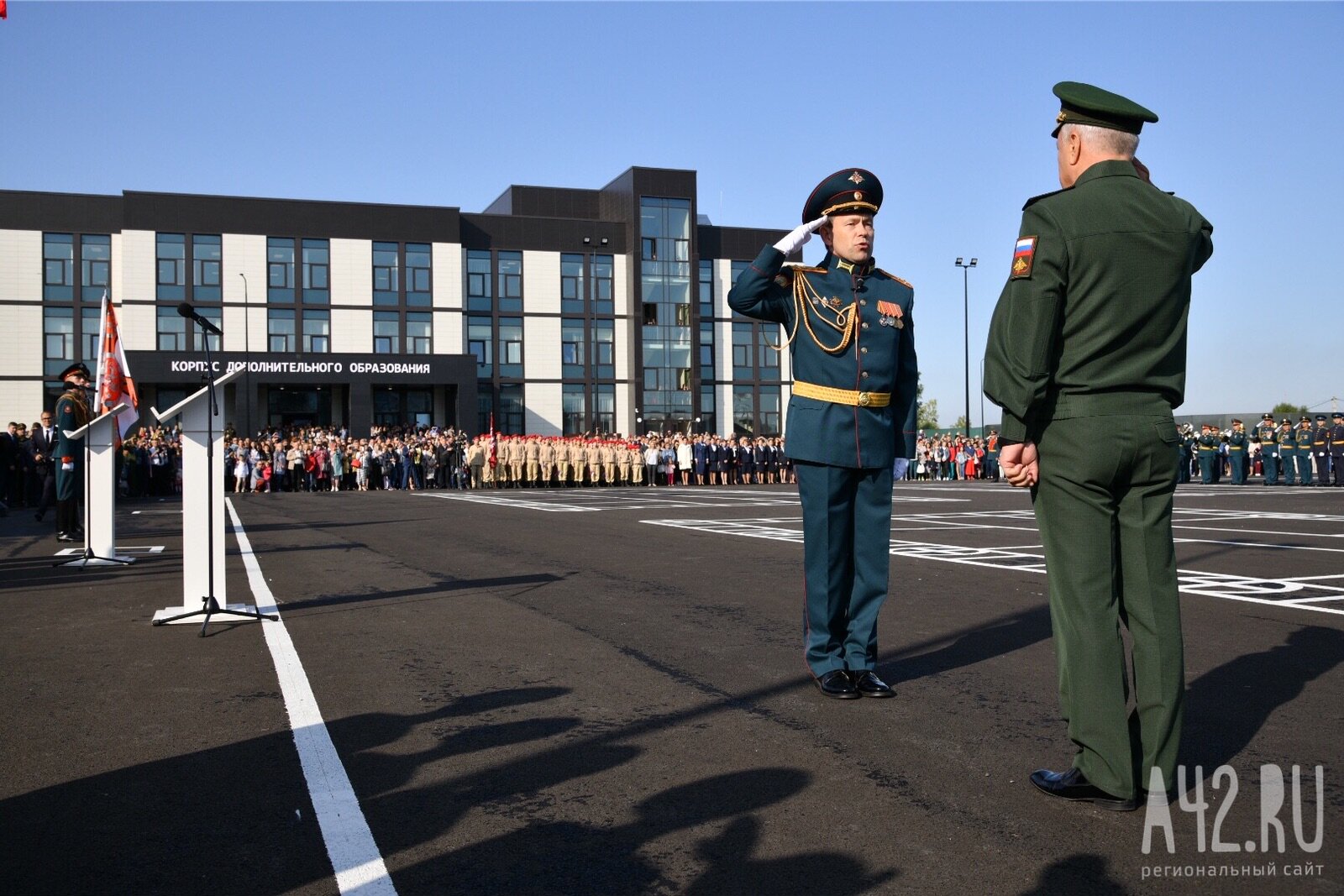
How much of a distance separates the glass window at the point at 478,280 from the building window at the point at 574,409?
674 cm

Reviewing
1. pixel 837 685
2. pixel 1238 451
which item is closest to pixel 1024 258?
pixel 837 685

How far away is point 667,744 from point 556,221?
65799 mm

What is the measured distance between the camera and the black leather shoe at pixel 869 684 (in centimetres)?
529

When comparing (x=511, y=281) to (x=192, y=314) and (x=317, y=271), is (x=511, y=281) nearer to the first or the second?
(x=317, y=271)

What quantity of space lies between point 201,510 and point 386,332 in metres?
57.6

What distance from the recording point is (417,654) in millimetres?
6461

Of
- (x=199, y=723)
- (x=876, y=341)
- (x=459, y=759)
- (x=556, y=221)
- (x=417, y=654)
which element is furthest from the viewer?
(x=556, y=221)

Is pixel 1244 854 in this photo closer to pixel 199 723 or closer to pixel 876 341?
Result: pixel 876 341

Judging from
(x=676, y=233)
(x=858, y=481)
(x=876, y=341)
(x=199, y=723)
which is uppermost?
(x=676, y=233)

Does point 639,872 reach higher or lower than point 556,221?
lower

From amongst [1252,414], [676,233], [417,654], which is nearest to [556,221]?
[676,233]

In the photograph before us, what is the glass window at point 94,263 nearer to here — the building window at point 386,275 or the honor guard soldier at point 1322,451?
the building window at point 386,275

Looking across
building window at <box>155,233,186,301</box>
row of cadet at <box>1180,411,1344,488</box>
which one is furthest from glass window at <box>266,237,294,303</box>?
row of cadet at <box>1180,411,1344,488</box>

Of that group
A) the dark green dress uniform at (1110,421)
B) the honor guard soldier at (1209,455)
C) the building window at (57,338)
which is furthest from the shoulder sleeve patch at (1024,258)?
the building window at (57,338)
